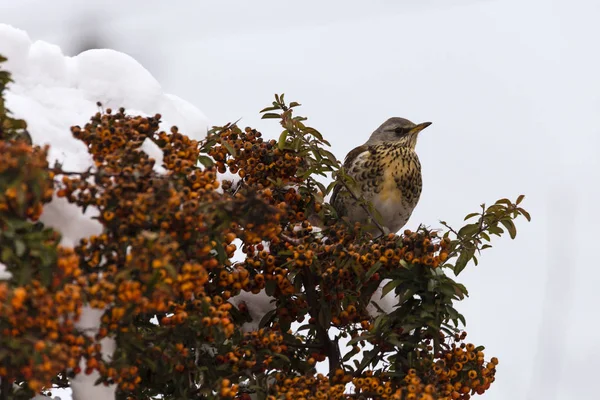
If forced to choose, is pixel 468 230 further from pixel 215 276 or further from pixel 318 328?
pixel 215 276

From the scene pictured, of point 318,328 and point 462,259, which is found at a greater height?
point 462,259

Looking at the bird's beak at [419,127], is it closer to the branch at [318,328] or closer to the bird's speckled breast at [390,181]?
the bird's speckled breast at [390,181]

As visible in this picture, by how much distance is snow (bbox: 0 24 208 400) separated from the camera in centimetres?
334

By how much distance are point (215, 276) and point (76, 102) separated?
955 mm

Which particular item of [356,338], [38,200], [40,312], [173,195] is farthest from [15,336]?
[356,338]

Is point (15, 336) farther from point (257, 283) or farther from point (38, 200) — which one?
point (257, 283)

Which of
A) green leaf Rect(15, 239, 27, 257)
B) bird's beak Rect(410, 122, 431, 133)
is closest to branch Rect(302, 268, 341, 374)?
bird's beak Rect(410, 122, 431, 133)

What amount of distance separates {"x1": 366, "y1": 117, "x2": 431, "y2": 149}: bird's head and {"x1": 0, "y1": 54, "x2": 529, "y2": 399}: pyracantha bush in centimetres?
101

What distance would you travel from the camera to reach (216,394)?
3.74m

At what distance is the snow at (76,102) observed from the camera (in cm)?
334

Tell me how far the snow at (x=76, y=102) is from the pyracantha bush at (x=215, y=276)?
9 cm

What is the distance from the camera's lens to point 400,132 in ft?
19.2

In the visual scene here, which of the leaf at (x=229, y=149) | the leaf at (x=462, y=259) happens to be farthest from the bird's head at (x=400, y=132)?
the leaf at (x=229, y=149)

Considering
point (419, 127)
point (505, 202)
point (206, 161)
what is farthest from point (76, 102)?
point (419, 127)
